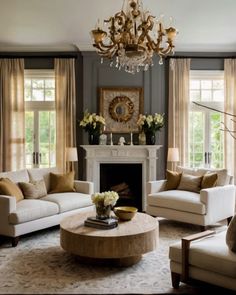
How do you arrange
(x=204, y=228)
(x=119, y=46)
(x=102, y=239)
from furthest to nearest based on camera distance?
(x=204, y=228)
(x=119, y=46)
(x=102, y=239)

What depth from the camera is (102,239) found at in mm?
3928

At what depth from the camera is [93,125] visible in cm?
697

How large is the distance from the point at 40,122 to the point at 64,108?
617 millimetres

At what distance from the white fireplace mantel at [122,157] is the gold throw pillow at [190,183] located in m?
0.99

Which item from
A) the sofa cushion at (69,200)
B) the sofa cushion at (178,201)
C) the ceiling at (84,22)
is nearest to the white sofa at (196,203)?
the sofa cushion at (178,201)

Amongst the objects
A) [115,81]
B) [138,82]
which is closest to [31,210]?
[115,81]

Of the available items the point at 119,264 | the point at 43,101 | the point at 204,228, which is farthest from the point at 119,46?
the point at 43,101

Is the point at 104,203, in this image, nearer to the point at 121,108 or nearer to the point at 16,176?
the point at 16,176

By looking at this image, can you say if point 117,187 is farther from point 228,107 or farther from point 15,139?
point 228,107

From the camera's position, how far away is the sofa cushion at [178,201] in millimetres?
5379

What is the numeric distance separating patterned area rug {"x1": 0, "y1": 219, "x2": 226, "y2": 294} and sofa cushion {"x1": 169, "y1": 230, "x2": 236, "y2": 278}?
0.35 metres

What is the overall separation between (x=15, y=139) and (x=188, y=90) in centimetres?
355

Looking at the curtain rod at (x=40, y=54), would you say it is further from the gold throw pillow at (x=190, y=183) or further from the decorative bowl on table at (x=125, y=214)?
the decorative bowl on table at (x=125, y=214)

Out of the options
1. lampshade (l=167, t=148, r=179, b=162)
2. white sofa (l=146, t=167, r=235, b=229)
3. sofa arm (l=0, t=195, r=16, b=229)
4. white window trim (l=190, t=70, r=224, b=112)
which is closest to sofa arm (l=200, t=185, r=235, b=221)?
white sofa (l=146, t=167, r=235, b=229)
